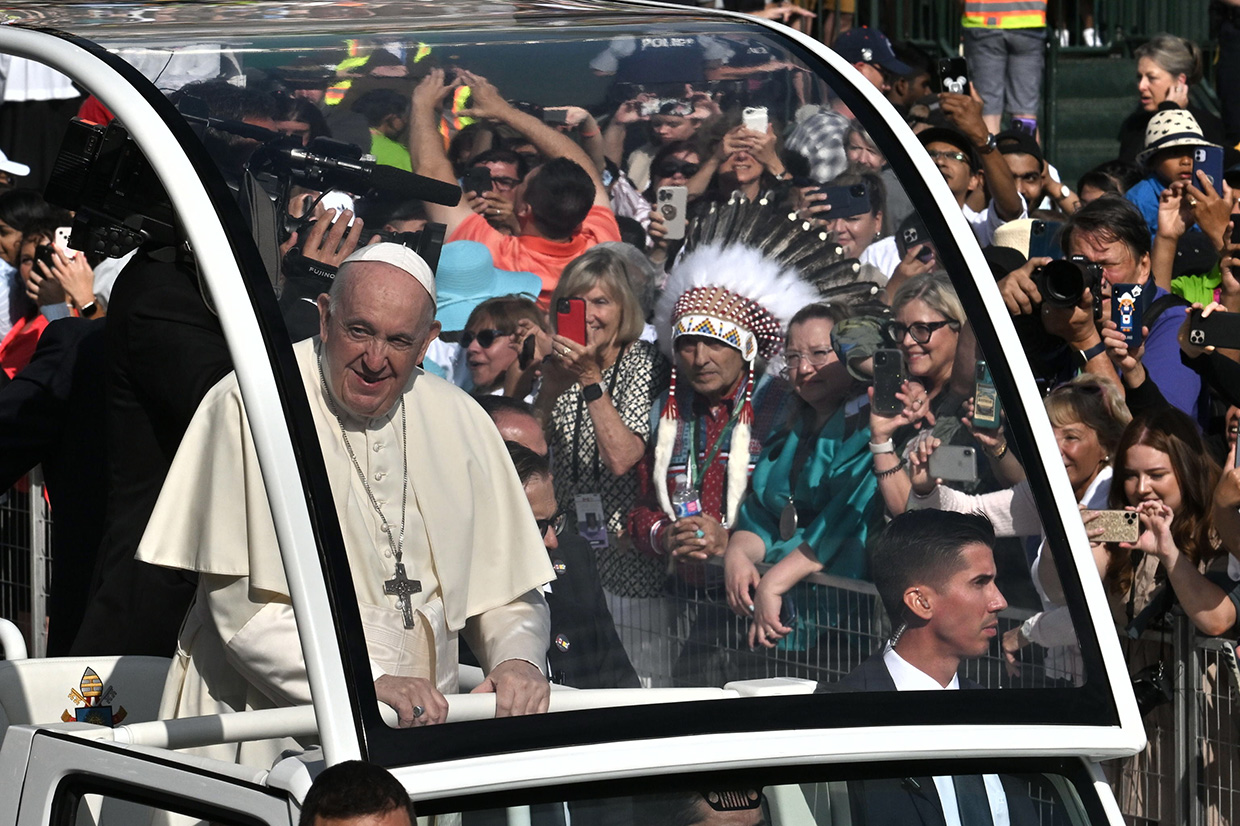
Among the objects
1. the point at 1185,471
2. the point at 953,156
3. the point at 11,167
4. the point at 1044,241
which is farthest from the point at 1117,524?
the point at 11,167

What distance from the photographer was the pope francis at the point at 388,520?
101 inches

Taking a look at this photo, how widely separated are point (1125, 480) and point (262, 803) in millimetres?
3020

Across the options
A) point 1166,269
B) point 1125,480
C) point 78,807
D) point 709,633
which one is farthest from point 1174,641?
point 78,807

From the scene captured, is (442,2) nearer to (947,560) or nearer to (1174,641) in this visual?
(947,560)

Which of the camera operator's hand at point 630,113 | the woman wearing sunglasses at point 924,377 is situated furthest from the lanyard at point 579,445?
the camera operator's hand at point 630,113

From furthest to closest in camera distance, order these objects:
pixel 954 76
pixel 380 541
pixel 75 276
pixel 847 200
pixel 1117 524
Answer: pixel 954 76 → pixel 75 276 → pixel 1117 524 → pixel 847 200 → pixel 380 541

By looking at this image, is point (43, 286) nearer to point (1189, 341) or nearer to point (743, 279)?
point (1189, 341)

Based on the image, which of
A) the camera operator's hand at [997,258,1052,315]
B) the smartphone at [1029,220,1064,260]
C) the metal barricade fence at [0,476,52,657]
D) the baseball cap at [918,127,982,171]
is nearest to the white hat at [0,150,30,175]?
the metal barricade fence at [0,476,52,657]

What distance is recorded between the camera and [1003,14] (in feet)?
36.5

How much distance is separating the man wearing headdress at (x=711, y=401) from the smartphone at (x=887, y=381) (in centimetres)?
16

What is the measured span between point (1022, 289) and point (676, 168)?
2.79m

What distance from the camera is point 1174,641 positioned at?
15.5 ft

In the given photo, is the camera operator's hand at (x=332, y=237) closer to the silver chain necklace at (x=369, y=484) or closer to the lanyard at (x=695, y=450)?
the silver chain necklace at (x=369, y=484)

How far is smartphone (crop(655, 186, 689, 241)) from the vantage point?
3004mm
